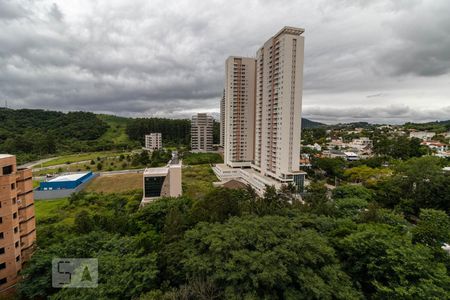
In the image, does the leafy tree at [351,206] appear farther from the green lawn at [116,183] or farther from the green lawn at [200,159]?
the green lawn at [200,159]

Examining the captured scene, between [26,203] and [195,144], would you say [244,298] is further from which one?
[195,144]

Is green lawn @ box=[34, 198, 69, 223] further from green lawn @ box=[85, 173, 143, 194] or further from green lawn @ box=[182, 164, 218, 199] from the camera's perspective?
green lawn @ box=[182, 164, 218, 199]

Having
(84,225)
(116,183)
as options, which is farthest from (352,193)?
(116,183)

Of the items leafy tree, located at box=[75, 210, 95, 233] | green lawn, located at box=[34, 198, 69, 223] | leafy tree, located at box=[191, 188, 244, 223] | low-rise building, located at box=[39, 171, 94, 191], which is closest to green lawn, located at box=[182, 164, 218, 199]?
leafy tree, located at box=[191, 188, 244, 223]

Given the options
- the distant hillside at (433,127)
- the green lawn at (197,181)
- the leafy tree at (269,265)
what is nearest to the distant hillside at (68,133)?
the green lawn at (197,181)

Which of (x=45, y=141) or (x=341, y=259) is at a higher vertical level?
(x=45, y=141)

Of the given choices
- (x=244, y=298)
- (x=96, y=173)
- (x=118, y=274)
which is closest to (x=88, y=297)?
(x=118, y=274)

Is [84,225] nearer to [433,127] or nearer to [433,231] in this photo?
[433,231]
